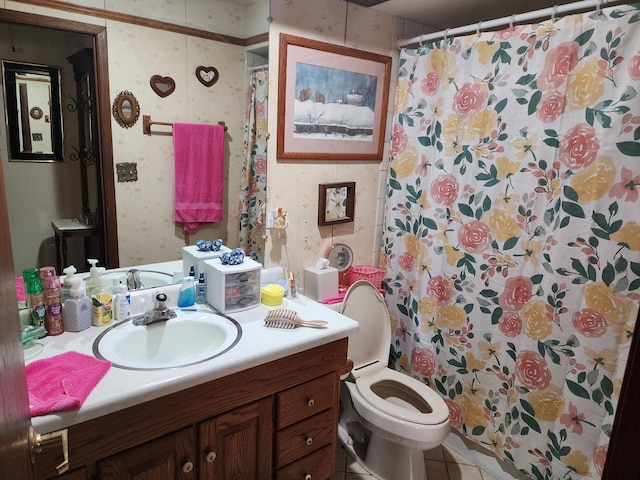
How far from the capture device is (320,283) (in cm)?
200

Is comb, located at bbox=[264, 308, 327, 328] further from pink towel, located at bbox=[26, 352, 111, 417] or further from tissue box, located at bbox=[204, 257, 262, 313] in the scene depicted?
pink towel, located at bbox=[26, 352, 111, 417]

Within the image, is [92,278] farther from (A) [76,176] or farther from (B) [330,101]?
(B) [330,101]

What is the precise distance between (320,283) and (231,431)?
0.85 meters

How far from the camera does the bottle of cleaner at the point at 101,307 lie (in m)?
1.39

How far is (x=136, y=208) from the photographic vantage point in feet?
5.18

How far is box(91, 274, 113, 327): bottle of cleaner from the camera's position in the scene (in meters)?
1.39

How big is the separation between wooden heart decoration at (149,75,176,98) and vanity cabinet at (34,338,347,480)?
105 cm

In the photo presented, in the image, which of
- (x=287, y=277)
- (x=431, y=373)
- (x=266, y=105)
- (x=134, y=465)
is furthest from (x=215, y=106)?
(x=431, y=373)

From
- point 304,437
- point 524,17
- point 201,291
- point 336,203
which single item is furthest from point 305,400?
point 524,17

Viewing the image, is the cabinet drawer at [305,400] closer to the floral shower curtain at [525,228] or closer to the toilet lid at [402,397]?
the toilet lid at [402,397]

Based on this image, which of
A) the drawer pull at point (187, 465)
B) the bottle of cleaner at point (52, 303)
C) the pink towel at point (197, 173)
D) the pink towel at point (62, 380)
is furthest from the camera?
the pink towel at point (197, 173)

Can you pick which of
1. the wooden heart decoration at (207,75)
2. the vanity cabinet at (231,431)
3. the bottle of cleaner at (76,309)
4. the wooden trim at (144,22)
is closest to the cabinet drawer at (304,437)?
the vanity cabinet at (231,431)

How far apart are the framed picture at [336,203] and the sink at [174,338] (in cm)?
78

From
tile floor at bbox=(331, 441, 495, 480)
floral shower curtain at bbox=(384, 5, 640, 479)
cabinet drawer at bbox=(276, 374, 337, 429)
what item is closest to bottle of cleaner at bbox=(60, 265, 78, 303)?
cabinet drawer at bbox=(276, 374, 337, 429)
